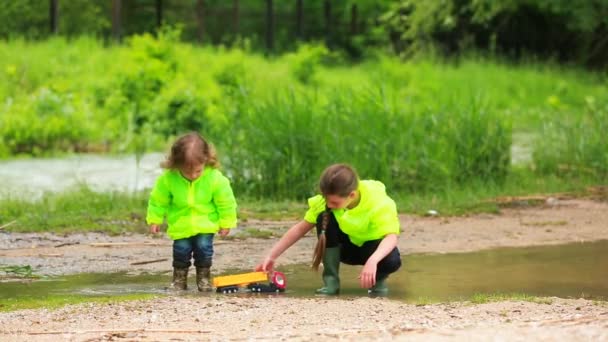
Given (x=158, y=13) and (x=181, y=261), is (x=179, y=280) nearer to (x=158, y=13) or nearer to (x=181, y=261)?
(x=181, y=261)

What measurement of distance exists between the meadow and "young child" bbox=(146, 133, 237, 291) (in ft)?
13.6

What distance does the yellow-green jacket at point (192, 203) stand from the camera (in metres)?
8.21

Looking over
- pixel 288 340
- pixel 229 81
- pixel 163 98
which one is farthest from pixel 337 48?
pixel 288 340

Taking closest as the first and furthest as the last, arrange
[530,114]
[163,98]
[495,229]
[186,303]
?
[186,303] → [495,229] → [163,98] → [530,114]

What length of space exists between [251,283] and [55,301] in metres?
1.31

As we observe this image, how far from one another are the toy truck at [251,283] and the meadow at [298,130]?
4.44 meters

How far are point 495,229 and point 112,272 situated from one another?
13.5 ft

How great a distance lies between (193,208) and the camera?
820 centimetres

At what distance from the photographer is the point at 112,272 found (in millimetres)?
9211

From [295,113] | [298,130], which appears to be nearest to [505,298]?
[298,130]

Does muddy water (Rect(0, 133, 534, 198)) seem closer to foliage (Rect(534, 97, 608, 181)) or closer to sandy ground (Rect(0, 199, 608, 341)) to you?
foliage (Rect(534, 97, 608, 181))

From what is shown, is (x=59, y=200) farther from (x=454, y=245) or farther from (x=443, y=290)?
(x=443, y=290)

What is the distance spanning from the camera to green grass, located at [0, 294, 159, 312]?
7.46m

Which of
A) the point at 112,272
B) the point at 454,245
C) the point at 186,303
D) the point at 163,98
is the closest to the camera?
the point at 186,303
